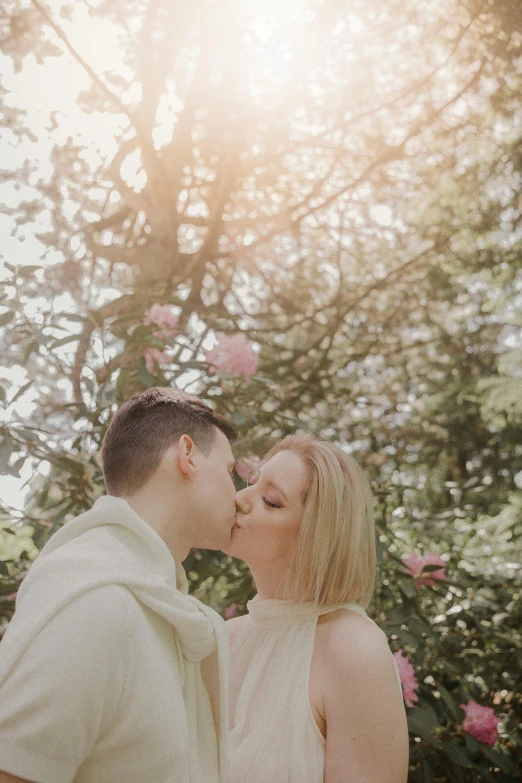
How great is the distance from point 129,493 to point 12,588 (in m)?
1.50

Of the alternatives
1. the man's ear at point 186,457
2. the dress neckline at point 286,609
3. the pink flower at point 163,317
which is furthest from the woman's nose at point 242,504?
the pink flower at point 163,317

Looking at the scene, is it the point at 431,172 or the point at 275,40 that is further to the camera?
the point at 431,172

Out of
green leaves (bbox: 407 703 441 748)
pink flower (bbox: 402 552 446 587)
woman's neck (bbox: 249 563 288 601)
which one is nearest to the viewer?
woman's neck (bbox: 249 563 288 601)

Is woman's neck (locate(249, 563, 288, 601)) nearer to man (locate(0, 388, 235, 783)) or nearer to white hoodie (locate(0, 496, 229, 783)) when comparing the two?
man (locate(0, 388, 235, 783))

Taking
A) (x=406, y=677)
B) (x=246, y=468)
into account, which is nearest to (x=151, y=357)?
(x=246, y=468)

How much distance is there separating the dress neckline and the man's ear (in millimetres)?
616

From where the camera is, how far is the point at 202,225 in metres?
4.86

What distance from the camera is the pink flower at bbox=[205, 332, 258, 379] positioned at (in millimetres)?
3014

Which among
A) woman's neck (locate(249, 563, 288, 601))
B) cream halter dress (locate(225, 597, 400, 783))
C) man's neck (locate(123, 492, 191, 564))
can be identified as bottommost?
cream halter dress (locate(225, 597, 400, 783))

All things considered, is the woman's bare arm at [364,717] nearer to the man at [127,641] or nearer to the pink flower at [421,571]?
the man at [127,641]

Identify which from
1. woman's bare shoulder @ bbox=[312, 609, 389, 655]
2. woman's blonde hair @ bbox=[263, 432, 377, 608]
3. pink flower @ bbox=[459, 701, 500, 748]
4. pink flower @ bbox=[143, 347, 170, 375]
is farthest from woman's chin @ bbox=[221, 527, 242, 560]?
pink flower @ bbox=[459, 701, 500, 748]

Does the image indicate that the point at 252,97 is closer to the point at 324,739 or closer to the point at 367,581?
the point at 367,581

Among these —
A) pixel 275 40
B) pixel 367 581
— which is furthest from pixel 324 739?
pixel 275 40

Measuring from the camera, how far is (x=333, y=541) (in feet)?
6.25
